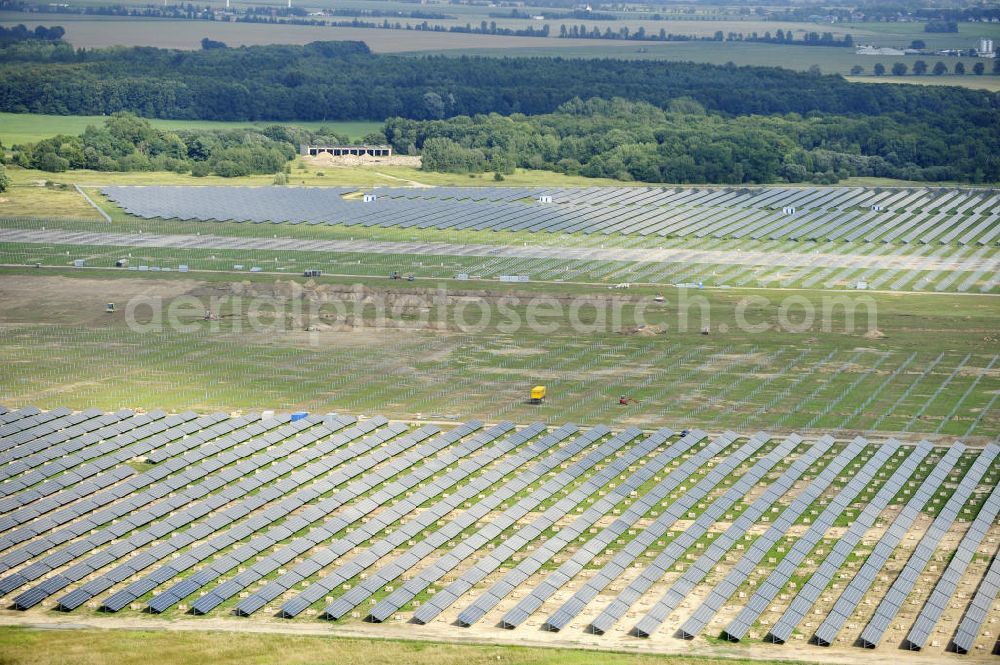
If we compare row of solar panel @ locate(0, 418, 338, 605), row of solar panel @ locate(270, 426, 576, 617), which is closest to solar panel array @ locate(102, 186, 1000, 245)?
row of solar panel @ locate(270, 426, 576, 617)

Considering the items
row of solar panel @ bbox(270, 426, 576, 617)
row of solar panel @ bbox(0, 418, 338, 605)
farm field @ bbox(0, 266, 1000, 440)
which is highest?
row of solar panel @ bbox(0, 418, 338, 605)

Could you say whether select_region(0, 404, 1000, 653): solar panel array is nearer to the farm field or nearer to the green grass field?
the green grass field

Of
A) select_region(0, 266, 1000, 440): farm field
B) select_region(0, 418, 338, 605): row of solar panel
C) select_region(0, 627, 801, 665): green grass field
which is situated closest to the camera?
select_region(0, 627, 801, 665): green grass field

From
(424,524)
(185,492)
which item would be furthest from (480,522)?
(185,492)

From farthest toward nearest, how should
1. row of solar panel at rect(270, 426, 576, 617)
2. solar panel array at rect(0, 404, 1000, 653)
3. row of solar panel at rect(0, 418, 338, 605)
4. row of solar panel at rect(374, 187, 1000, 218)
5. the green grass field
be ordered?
row of solar panel at rect(374, 187, 1000, 218) → row of solar panel at rect(0, 418, 338, 605) → row of solar panel at rect(270, 426, 576, 617) → solar panel array at rect(0, 404, 1000, 653) → the green grass field

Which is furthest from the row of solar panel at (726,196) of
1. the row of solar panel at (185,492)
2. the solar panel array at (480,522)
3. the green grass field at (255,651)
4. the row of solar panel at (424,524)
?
the green grass field at (255,651)

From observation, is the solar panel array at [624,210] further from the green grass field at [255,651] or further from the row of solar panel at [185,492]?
the green grass field at [255,651]

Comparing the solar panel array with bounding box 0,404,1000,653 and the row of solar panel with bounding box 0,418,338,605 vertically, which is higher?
the row of solar panel with bounding box 0,418,338,605
